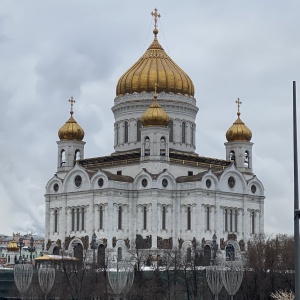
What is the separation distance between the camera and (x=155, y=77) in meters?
79.1

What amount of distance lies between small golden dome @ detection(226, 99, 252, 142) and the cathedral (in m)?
0.09

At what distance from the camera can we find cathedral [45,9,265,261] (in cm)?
7350

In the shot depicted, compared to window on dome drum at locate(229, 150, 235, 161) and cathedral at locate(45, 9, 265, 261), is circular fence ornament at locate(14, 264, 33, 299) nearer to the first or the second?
cathedral at locate(45, 9, 265, 261)

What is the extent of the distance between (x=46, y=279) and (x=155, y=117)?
20459 millimetres

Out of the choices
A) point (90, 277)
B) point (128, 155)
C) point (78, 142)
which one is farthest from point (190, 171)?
point (90, 277)

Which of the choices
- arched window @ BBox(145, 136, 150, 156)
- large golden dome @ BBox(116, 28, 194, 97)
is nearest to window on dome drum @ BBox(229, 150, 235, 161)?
large golden dome @ BBox(116, 28, 194, 97)

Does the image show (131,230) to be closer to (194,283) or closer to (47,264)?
(47,264)

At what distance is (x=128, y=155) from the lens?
77.1m

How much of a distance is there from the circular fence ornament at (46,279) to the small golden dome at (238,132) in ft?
89.2

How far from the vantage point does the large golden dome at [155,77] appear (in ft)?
260

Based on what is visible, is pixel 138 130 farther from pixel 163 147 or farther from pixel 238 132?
pixel 238 132

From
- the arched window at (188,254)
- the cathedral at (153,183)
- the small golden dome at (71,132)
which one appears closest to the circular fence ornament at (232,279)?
the arched window at (188,254)

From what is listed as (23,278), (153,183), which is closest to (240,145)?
(153,183)

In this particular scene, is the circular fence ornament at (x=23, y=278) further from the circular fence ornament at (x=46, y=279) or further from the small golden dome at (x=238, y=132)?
the small golden dome at (x=238, y=132)
